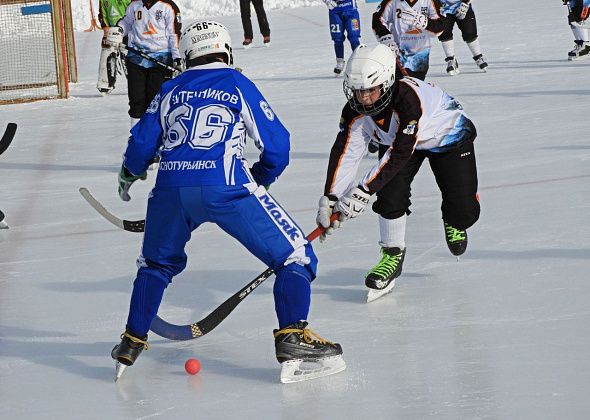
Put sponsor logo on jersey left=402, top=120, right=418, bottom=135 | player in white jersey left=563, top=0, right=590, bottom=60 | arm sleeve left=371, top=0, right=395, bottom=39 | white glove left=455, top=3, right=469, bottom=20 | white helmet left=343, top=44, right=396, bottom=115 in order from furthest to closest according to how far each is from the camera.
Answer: player in white jersey left=563, top=0, right=590, bottom=60 → white glove left=455, top=3, right=469, bottom=20 → arm sleeve left=371, top=0, right=395, bottom=39 → sponsor logo on jersey left=402, top=120, right=418, bottom=135 → white helmet left=343, top=44, right=396, bottom=115

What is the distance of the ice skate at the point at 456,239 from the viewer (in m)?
4.36

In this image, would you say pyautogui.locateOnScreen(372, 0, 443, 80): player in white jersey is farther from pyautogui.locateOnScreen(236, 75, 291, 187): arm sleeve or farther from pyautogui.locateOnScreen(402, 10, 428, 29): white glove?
pyautogui.locateOnScreen(236, 75, 291, 187): arm sleeve

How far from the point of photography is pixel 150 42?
23.9 feet

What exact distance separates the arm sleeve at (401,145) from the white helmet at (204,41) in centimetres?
78

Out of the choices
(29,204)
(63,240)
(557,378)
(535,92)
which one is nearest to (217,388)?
(557,378)

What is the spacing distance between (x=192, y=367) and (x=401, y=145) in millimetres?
1090

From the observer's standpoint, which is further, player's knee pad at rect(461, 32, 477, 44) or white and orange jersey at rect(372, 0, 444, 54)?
player's knee pad at rect(461, 32, 477, 44)

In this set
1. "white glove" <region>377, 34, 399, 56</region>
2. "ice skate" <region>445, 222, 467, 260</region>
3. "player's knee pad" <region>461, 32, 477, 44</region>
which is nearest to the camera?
"ice skate" <region>445, 222, 467, 260</region>

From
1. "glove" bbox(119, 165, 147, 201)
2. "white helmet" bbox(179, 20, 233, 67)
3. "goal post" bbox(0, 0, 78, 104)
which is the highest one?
"white helmet" bbox(179, 20, 233, 67)

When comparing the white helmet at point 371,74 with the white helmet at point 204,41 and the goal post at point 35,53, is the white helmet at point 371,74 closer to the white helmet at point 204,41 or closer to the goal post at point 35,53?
the white helmet at point 204,41

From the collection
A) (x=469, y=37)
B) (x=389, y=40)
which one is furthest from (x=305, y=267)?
(x=469, y=37)

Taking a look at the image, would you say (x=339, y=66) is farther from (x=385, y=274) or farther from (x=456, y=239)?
(x=385, y=274)

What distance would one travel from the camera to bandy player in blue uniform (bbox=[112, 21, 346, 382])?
10.3ft

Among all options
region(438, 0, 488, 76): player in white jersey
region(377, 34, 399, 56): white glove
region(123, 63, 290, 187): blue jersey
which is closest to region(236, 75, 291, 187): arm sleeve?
region(123, 63, 290, 187): blue jersey
